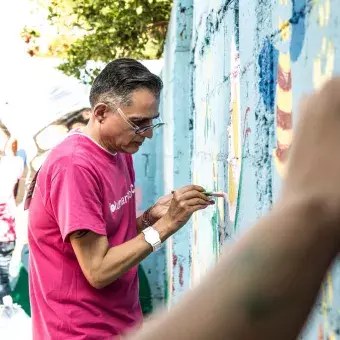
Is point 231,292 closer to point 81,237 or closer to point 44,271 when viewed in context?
point 81,237

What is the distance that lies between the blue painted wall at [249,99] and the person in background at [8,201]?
312 cm

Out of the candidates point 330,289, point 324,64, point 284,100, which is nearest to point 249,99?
point 284,100

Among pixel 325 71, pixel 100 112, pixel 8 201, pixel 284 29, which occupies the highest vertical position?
pixel 284 29

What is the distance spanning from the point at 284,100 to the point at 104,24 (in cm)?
643

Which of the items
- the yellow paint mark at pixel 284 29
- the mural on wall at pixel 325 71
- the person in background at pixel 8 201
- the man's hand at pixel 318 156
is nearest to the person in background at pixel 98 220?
the yellow paint mark at pixel 284 29

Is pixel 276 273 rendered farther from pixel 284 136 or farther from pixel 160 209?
pixel 160 209

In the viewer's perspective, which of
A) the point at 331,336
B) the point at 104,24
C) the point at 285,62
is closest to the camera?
the point at 331,336

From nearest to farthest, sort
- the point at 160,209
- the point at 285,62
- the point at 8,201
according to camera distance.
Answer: the point at 285,62
the point at 160,209
the point at 8,201

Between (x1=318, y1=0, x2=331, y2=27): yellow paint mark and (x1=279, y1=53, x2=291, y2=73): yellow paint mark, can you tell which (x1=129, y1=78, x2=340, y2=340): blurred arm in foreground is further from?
(x1=279, y1=53, x2=291, y2=73): yellow paint mark

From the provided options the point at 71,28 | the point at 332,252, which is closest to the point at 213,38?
the point at 332,252

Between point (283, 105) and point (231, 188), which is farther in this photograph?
point (231, 188)

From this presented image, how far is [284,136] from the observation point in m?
1.73

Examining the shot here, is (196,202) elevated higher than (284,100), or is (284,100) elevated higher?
(284,100)

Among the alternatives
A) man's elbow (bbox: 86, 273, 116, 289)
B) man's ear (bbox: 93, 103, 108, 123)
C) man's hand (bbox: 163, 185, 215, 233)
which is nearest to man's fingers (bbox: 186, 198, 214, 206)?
man's hand (bbox: 163, 185, 215, 233)
